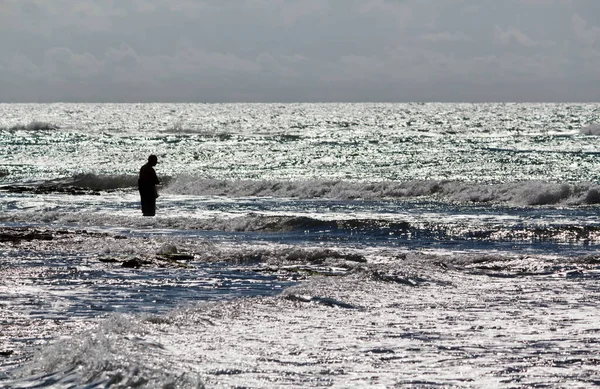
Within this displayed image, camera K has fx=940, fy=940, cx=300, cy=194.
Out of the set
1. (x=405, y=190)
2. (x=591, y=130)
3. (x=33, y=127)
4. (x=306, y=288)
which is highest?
(x=33, y=127)

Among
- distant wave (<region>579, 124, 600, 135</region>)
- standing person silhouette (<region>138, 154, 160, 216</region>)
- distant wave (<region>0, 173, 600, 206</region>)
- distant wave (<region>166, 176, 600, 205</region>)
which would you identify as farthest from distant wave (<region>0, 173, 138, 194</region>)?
distant wave (<region>579, 124, 600, 135</region>)

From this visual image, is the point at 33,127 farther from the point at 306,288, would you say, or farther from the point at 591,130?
the point at 306,288

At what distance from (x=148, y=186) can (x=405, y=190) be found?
643 inches

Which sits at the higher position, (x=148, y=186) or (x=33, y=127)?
(x=33, y=127)

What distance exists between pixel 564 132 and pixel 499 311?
75.5 meters

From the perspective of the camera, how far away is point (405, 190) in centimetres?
3419

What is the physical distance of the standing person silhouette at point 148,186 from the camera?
18.8 meters

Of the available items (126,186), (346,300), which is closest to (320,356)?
(346,300)

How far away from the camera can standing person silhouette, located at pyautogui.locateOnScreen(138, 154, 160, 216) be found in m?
18.8

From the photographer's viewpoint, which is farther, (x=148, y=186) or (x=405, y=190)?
(x=405, y=190)

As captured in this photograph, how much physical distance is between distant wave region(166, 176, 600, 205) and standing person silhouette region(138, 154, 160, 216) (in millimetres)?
14070

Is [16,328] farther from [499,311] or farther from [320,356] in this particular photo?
[499,311]

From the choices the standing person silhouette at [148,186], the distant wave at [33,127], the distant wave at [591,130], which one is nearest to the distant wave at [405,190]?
the standing person silhouette at [148,186]

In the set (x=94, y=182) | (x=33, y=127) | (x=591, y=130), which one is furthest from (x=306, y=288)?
(x=33, y=127)
